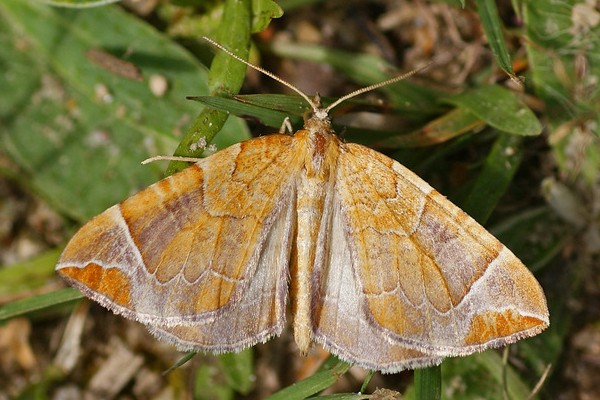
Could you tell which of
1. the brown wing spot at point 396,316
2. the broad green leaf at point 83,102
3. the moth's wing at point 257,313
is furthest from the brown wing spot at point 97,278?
the broad green leaf at point 83,102

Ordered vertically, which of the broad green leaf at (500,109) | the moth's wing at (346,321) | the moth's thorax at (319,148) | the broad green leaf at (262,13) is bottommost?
the moth's wing at (346,321)

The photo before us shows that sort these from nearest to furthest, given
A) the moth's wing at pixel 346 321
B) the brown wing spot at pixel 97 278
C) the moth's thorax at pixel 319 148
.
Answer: the brown wing spot at pixel 97 278
the moth's wing at pixel 346 321
the moth's thorax at pixel 319 148

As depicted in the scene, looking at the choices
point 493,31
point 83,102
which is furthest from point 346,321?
point 83,102

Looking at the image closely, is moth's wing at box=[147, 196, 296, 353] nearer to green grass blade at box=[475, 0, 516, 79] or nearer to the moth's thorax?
the moth's thorax

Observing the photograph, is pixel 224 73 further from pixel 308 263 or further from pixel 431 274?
pixel 431 274

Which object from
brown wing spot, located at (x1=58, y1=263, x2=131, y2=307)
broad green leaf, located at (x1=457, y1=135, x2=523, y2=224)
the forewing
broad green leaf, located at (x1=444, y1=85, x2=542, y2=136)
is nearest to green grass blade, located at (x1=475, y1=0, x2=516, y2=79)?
broad green leaf, located at (x1=444, y1=85, x2=542, y2=136)

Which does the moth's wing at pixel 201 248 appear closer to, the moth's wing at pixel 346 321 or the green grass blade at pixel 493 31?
the moth's wing at pixel 346 321

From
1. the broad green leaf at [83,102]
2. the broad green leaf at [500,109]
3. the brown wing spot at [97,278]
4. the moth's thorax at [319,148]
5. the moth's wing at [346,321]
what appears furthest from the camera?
the broad green leaf at [83,102]

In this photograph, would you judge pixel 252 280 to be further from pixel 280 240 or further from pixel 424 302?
pixel 424 302
